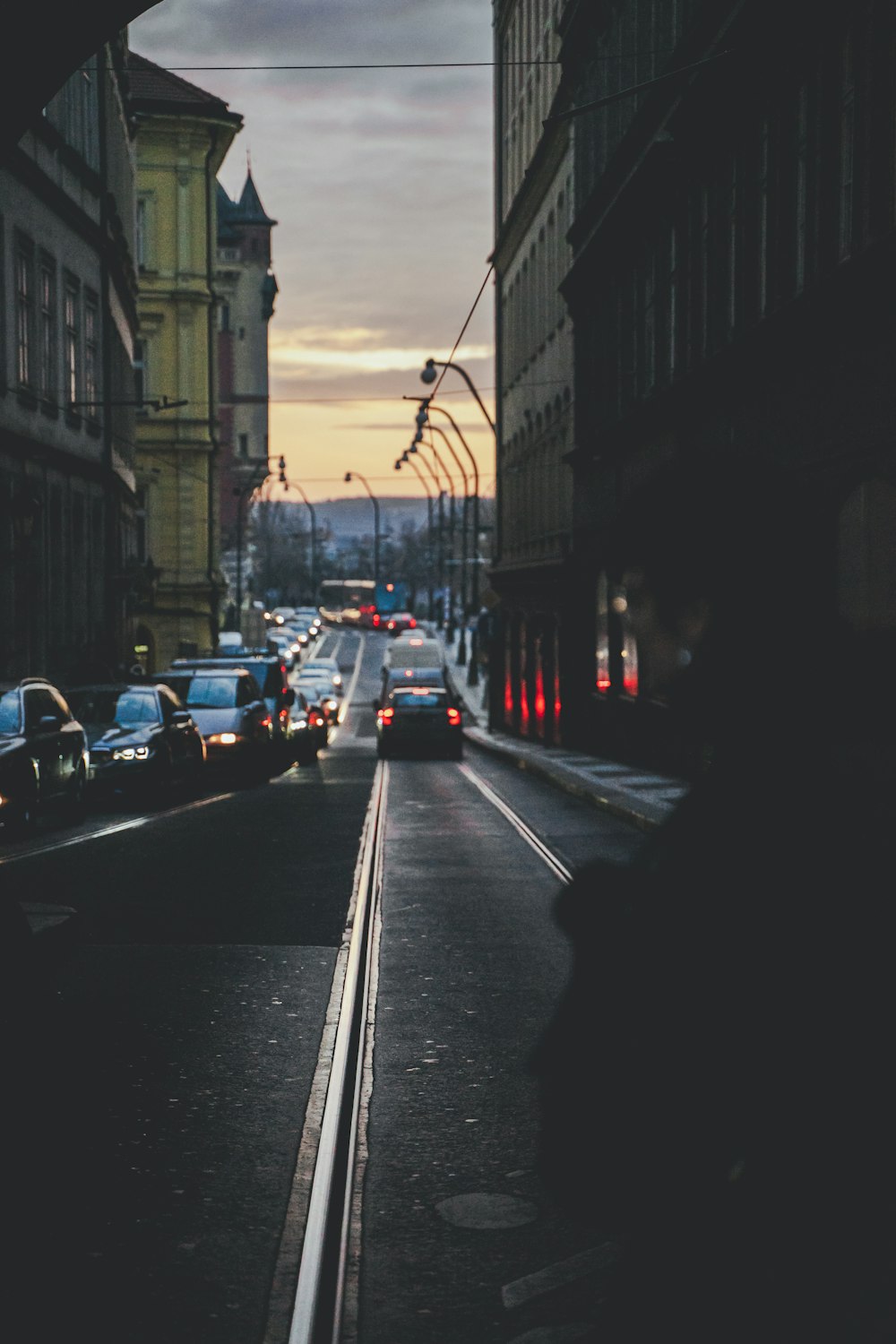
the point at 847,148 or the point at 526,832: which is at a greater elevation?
the point at 847,148

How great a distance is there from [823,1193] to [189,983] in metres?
6.59

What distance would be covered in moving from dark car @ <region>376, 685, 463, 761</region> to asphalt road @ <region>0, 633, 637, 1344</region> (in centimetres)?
2579

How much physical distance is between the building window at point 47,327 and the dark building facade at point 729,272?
10082 mm

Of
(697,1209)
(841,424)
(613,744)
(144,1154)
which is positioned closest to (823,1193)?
(697,1209)

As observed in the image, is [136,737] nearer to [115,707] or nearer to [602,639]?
[115,707]

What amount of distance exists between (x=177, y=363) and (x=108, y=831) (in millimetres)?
48235

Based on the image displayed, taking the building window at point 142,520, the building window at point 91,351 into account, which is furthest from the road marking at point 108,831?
the building window at point 142,520

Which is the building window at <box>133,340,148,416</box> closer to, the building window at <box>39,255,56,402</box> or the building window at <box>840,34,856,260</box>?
the building window at <box>39,255,56,402</box>

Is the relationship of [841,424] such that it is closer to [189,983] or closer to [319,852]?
[319,852]

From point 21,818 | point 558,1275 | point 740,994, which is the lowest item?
point 21,818

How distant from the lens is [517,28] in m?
50.0

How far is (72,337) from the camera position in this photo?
123 feet

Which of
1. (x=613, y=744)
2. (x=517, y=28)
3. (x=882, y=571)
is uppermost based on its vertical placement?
(x=517, y=28)

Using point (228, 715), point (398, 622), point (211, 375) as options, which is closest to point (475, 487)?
point (211, 375)
